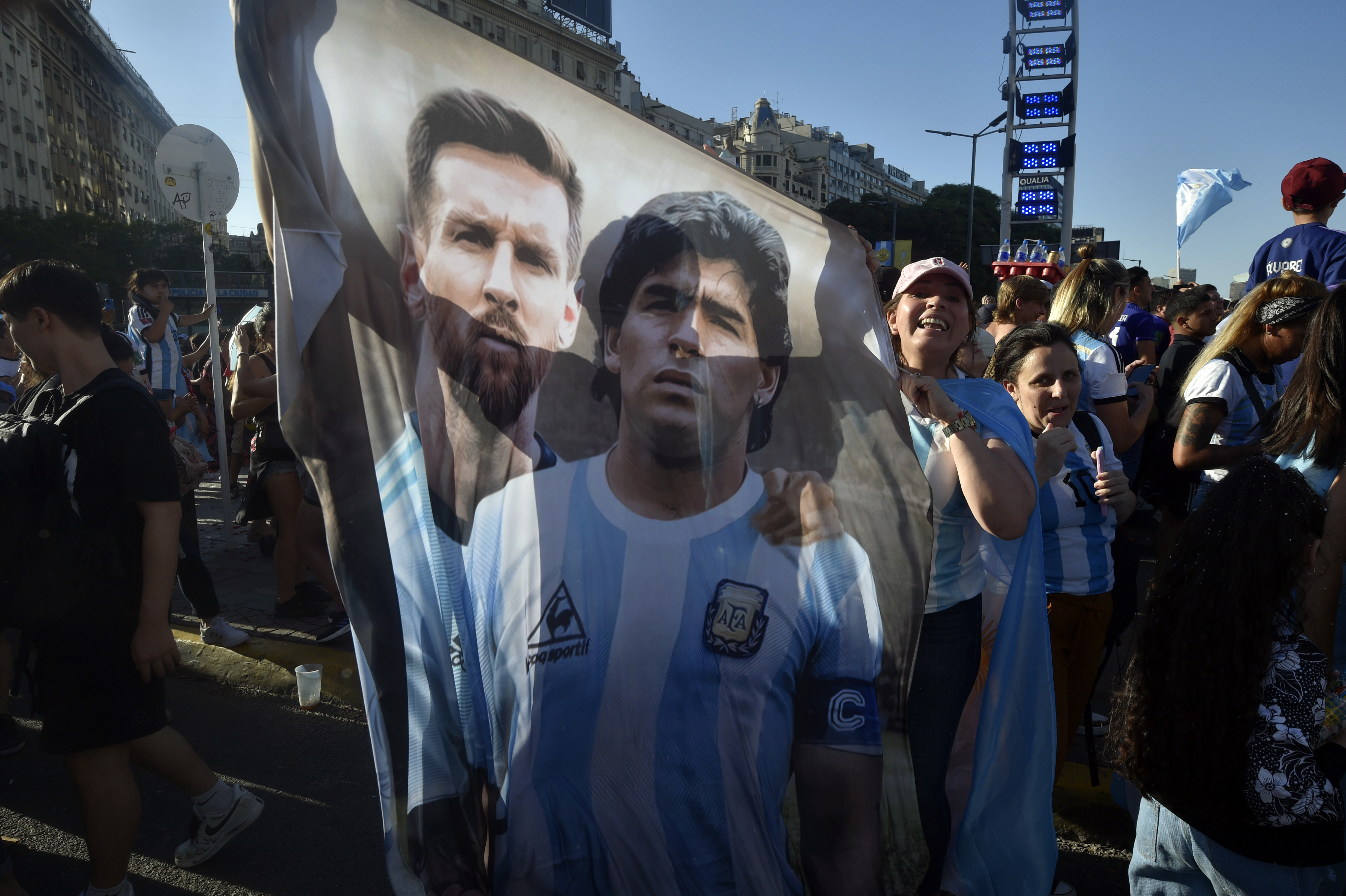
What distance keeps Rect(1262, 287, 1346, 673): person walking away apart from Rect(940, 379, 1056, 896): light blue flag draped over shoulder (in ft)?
2.33

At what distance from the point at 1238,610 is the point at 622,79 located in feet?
259

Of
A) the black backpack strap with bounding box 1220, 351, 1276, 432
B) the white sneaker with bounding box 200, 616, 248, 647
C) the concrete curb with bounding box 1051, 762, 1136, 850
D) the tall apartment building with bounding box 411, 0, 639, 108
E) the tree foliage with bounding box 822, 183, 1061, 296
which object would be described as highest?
the tall apartment building with bounding box 411, 0, 639, 108

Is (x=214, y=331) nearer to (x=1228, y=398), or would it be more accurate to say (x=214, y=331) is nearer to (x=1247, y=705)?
(x=1228, y=398)

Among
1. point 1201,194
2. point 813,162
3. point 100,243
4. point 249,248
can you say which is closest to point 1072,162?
point 1201,194

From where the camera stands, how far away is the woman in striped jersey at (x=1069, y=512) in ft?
8.48

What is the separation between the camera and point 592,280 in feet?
5.92

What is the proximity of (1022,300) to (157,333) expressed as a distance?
6.66 meters

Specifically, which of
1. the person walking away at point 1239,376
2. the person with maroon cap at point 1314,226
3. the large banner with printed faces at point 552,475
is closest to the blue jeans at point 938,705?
the large banner with printed faces at point 552,475

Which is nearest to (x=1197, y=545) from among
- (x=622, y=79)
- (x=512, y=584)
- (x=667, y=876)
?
(x=667, y=876)

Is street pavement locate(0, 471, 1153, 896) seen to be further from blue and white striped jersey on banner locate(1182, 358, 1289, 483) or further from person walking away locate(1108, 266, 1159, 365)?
person walking away locate(1108, 266, 1159, 365)

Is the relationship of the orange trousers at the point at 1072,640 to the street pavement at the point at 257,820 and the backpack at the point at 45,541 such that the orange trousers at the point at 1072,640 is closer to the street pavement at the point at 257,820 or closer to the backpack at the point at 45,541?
the street pavement at the point at 257,820

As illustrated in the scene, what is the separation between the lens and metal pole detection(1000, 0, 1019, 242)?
21.8 meters

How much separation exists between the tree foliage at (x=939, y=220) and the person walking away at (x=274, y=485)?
5459cm

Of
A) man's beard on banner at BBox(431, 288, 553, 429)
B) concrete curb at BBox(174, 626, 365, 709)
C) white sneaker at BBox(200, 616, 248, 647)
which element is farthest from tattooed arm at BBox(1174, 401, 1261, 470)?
white sneaker at BBox(200, 616, 248, 647)
